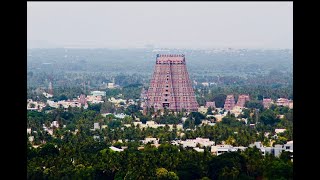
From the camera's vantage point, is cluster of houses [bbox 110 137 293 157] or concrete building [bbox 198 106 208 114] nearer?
cluster of houses [bbox 110 137 293 157]

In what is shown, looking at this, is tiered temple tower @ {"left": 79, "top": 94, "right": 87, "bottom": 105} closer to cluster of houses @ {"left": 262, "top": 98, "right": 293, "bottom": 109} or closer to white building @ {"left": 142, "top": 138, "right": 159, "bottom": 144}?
cluster of houses @ {"left": 262, "top": 98, "right": 293, "bottom": 109}

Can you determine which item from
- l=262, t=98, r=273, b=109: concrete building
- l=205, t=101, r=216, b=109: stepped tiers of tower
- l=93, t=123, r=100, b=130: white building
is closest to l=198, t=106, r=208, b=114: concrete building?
l=205, t=101, r=216, b=109: stepped tiers of tower

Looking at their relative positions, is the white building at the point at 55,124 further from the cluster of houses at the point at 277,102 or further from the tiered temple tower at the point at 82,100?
the cluster of houses at the point at 277,102

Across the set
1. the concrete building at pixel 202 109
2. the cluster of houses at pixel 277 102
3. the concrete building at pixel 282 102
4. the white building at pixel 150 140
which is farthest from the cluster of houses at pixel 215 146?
the concrete building at pixel 282 102

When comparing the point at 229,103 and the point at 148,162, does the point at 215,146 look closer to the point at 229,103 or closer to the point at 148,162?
the point at 148,162

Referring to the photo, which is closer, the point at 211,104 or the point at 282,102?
the point at 282,102

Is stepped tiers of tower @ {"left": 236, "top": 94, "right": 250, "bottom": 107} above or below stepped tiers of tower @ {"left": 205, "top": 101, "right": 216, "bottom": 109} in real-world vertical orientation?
above

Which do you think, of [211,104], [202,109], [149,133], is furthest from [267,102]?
[149,133]

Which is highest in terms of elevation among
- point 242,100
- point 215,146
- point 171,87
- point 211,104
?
point 171,87
